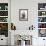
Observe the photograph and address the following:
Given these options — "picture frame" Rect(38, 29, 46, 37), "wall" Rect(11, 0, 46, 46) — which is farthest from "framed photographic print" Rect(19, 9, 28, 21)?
"picture frame" Rect(38, 29, 46, 37)

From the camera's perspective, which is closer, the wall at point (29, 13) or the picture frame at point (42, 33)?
the wall at point (29, 13)

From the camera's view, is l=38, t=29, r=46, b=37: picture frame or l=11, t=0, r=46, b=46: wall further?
l=38, t=29, r=46, b=37: picture frame

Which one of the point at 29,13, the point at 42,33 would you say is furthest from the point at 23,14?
the point at 42,33

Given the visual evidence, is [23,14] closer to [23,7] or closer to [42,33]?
[23,7]

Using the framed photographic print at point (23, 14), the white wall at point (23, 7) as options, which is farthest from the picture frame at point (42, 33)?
the framed photographic print at point (23, 14)

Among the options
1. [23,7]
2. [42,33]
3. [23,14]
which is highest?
[23,7]

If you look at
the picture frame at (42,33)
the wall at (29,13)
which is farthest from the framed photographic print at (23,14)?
the picture frame at (42,33)

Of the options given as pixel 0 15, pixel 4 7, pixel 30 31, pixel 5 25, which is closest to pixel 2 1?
pixel 4 7

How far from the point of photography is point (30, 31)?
6.40 m

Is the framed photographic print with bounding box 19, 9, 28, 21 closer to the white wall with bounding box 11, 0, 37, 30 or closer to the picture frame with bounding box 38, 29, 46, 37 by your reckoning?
the white wall with bounding box 11, 0, 37, 30

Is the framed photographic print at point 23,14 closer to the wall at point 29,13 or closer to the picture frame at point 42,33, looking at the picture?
the wall at point 29,13

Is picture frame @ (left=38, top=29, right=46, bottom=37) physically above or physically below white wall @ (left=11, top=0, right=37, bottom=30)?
below

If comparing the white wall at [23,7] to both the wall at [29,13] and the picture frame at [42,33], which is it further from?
the picture frame at [42,33]

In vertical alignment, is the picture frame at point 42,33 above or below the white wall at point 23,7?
below
